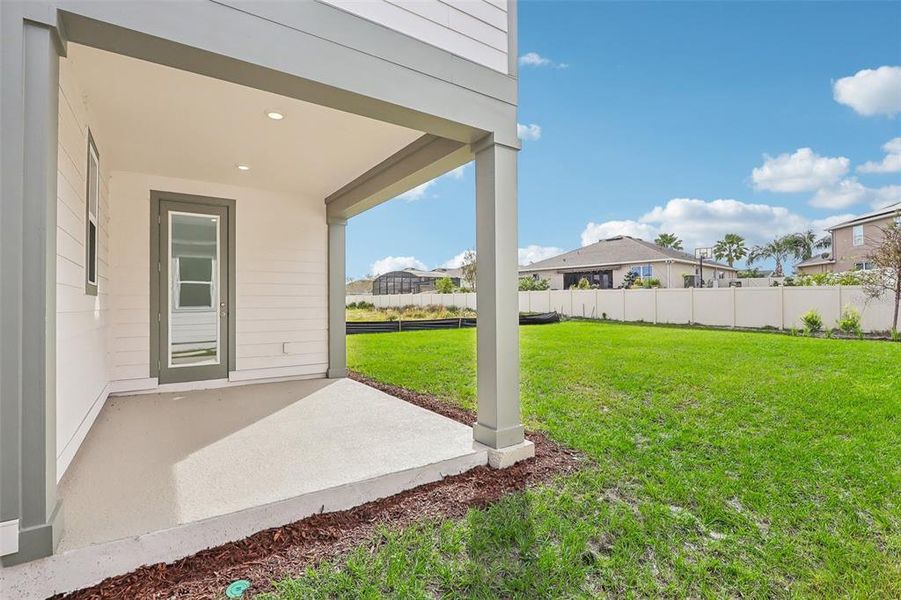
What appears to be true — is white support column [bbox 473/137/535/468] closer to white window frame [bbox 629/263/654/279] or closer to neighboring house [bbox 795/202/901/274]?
neighboring house [bbox 795/202/901/274]

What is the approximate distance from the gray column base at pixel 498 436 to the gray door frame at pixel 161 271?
3.80m

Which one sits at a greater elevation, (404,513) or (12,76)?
(12,76)

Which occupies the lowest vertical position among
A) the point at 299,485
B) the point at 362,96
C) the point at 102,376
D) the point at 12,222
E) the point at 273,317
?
the point at 299,485

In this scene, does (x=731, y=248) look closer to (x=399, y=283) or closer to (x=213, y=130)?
(x=399, y=283)

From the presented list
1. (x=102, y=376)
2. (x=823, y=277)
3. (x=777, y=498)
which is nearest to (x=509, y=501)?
(x=777, y=498)

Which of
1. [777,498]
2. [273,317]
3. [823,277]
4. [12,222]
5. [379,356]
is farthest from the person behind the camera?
[823,277]

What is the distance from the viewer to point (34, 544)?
5.85 feet

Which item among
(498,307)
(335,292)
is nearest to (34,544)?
(498,307)

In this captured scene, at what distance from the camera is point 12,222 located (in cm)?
174

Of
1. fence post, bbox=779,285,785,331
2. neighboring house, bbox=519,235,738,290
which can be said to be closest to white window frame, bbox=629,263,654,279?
neighboring house, bbox=519,235,738,290

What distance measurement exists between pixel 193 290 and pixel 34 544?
13.3 feet

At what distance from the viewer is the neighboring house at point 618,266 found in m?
24.3

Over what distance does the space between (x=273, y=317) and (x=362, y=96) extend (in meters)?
3.97

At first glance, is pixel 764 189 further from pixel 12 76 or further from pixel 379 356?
A: pixel 12 76
